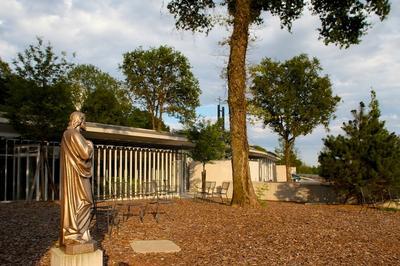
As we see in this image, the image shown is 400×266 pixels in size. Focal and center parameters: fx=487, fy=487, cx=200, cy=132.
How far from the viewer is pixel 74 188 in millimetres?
5816

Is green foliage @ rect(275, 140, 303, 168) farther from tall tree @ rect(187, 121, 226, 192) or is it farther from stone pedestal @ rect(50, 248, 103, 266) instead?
stone pedestal @ rect(50, 248, 103, 266)

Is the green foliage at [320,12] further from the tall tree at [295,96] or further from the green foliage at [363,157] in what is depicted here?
the tall tree at [295,96]

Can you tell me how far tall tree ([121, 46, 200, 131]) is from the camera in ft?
142

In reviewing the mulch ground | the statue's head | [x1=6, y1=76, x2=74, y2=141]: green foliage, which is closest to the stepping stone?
the mulch ground

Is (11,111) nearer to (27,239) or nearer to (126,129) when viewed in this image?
(126,129)

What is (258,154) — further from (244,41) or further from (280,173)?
(244,41)

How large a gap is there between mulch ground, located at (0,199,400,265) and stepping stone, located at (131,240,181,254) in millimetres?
163

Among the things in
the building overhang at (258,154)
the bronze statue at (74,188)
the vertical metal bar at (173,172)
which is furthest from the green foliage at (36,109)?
the building overhang at (258,154)

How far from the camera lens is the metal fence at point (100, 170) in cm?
1919

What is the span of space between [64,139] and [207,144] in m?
19.6

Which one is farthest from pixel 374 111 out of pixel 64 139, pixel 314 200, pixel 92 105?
pixel 92 105

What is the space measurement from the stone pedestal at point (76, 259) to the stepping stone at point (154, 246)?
2.93 meters

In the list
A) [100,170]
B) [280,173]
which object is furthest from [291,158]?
[100,170]

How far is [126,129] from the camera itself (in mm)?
22188
